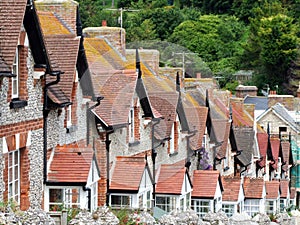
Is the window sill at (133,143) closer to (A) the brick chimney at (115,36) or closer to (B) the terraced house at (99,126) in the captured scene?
(B) the terraced house at (99,126)

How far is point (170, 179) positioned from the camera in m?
35.2

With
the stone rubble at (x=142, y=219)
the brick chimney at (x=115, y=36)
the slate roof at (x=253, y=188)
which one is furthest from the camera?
the slate roof at (x=253, y=188)

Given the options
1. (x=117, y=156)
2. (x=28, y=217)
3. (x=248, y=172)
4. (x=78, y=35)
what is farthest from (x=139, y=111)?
(x=248, y=172)

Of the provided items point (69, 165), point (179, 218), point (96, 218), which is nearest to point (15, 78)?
point (96, 218)

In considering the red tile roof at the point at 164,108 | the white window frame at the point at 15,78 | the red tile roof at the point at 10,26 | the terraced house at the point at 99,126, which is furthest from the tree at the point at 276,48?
the red tile roof at the point at 10,26

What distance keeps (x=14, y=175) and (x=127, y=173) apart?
23.7 ft

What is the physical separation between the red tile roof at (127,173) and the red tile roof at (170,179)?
11.7ft

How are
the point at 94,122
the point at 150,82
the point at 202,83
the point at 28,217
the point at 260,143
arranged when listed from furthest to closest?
1. the point at 260,143
2. the point at 202,83
3. the point at 150,82
4. the point at 94,122
5. the point at 28,217

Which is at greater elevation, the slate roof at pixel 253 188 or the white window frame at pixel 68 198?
the white window frame at pixel 68 198

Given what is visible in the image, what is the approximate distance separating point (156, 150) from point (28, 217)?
16.1 meters

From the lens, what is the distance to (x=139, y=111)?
109ft

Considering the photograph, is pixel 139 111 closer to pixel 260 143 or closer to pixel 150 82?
pixel 150 82

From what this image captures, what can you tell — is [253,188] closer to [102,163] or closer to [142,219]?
[102,163]

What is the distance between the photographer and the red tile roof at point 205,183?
1490 inches
